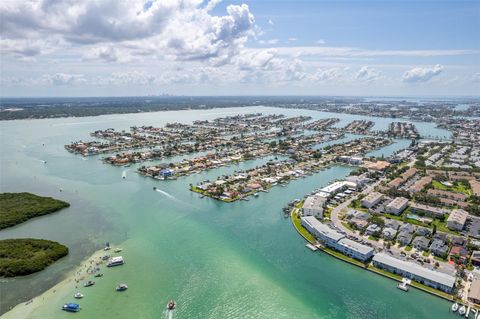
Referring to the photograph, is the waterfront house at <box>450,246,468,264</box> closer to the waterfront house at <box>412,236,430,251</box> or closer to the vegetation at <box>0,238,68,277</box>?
the waterfront house at <box>412,236,430,251</box>

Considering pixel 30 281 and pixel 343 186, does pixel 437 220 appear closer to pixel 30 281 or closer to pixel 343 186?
pixel 343 186

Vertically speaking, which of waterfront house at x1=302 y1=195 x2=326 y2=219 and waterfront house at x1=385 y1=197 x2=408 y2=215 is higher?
waterfront house at x1=302 y1=195 x2=326 y2=219

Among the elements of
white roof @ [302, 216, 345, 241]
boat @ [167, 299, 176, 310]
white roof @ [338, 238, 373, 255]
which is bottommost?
boat @ [167, 299, 176, 310]

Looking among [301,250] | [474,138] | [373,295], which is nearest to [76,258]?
[301,250]

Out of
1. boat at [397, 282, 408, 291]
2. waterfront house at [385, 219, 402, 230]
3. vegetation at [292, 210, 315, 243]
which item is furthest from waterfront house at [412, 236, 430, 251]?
vegetation at [292, 210, 315, 243]

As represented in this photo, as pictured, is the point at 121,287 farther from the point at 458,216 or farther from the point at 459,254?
the point at 458,216

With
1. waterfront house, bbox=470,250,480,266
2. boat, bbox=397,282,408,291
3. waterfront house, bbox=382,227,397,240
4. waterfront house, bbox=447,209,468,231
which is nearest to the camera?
boat, bbox=397,282,408,291

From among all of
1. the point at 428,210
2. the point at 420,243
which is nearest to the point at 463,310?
the point at 420,243

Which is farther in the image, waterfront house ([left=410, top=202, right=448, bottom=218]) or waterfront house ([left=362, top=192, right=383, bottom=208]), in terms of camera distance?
waterfront house ([left=362, top=192, right=383, bottom=208])
